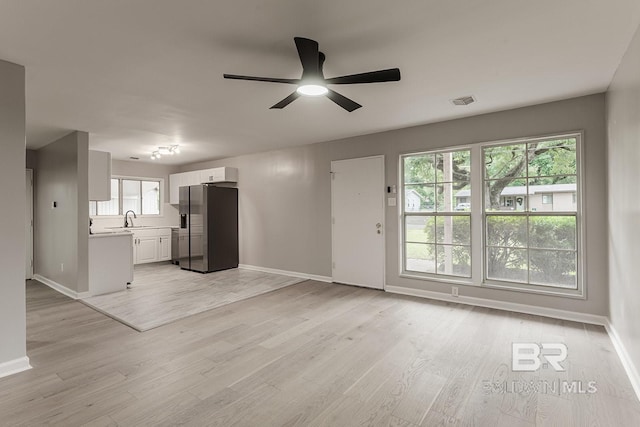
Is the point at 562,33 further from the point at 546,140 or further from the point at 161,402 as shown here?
the point at 161,402

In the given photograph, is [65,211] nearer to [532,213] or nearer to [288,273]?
[288,273]

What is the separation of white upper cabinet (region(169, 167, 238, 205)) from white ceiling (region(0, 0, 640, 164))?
263 centimetres

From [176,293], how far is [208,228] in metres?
1.78

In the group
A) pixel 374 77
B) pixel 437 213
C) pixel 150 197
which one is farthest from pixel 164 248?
pixel 374 77

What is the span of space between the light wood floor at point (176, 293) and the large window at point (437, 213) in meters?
2.16

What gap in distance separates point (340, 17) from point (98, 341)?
3486mm

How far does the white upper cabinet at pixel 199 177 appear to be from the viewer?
6635mm

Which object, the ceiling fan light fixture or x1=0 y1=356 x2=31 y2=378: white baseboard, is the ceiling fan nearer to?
the ceiling fan light fixture

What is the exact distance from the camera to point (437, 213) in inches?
173

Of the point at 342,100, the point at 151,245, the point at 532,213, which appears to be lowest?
the point at 151,245

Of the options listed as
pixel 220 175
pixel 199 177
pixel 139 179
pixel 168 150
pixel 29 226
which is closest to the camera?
pixel 29 226

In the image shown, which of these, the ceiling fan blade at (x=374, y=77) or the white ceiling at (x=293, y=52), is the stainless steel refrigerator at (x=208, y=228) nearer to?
the white ceiling at (x=293, y=52)

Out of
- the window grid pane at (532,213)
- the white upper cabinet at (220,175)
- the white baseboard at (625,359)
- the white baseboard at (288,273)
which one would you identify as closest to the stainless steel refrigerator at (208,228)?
the white upper cabinet at (220,175)

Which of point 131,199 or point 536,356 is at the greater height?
point 131,199
